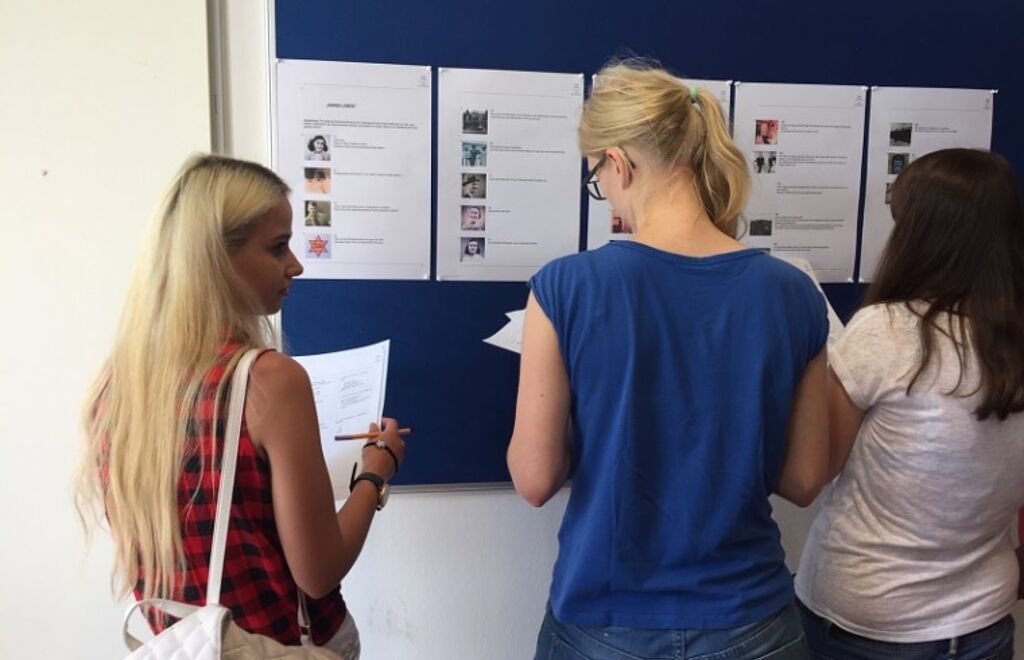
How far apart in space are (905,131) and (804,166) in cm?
27

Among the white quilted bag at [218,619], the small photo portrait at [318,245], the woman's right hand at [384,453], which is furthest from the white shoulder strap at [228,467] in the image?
the small photo portrait at [318,245]

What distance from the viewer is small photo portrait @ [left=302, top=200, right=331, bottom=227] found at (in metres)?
1.59

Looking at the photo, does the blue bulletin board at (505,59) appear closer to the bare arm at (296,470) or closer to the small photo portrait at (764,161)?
the small photo portrait at (764,161)

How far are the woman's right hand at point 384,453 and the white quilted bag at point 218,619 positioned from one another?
0.97 feet

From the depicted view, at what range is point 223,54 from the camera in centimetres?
155

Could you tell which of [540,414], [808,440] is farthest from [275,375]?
[808,440]

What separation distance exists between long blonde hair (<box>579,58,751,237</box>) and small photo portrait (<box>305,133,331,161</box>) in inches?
29.1

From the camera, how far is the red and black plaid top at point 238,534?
90cm

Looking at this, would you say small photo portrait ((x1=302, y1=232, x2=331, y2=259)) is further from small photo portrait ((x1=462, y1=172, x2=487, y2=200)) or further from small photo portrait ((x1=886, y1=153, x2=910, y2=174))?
small photo portrait ((x1=886, y1=153, x2=910, y2=174))

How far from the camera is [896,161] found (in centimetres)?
181

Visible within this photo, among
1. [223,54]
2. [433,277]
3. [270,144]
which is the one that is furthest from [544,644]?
[223,54]

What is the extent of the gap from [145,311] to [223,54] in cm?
84

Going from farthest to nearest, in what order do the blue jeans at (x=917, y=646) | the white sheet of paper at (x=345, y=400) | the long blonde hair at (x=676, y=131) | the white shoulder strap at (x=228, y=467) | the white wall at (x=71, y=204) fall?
the white wall at (x=71, y=204), the white sheet of paper at (x=345, y=400), the blue jeans at (x=917, y=646), the long blonde hair at (x=676, y=131), the white shoulder strap at (x=228, y=467)

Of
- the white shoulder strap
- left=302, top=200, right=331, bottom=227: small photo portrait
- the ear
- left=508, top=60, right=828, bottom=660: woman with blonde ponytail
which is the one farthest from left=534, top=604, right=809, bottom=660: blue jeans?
left=302, top=200, right=331, bottom=227: small photo portrait
